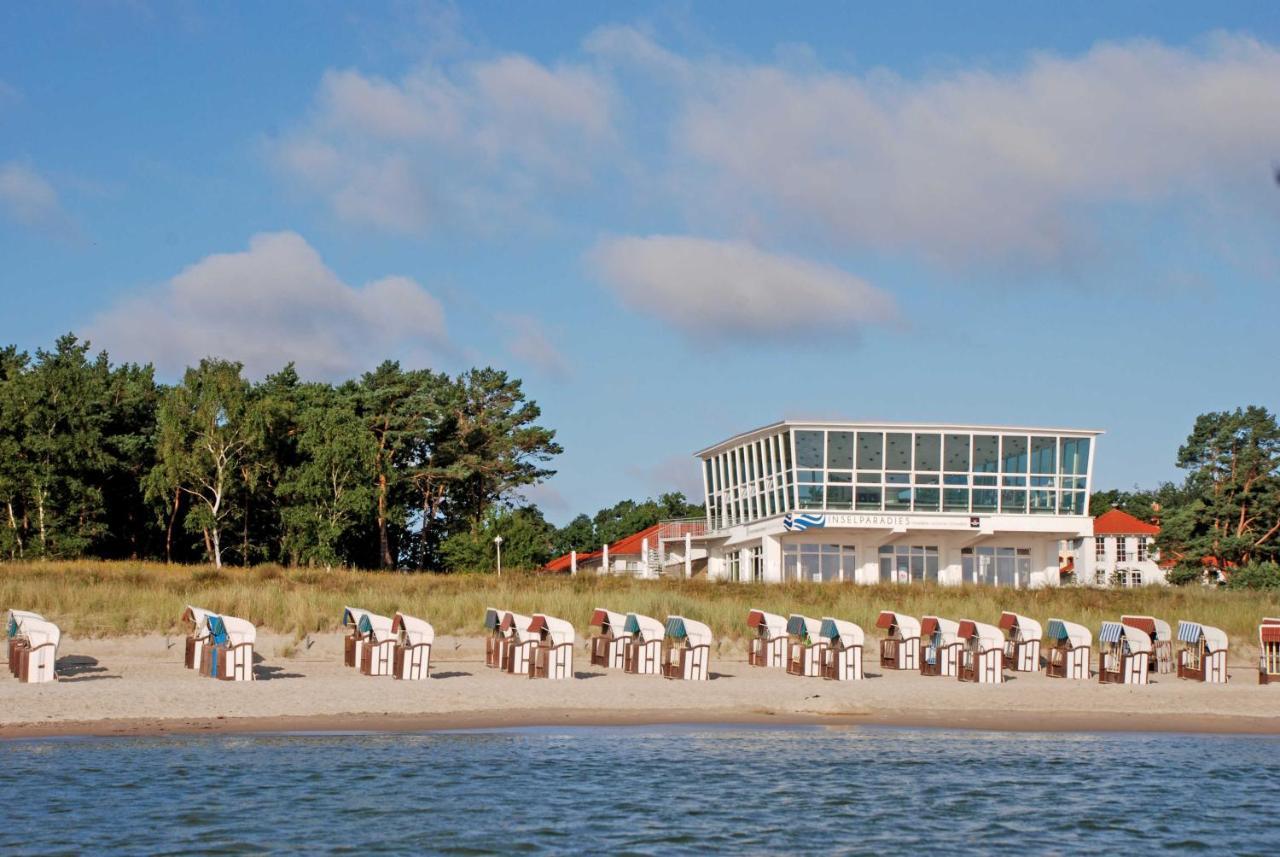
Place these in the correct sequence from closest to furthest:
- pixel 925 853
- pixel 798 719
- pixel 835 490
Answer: pixel 925 853 < pixel 798 719 < pixel 835 490

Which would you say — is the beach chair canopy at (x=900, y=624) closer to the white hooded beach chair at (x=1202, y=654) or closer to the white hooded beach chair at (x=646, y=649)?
the white hooded beach chair at (x=646, y=649)

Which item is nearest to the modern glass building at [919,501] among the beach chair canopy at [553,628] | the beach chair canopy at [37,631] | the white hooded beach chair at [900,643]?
the white hooded beach chair at [900,643]

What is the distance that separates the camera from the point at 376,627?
2464 cm

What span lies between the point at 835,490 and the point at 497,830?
130 ft

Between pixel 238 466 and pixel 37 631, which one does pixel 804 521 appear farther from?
pixel 37 631

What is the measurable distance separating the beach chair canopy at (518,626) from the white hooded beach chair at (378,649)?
8.14 feet

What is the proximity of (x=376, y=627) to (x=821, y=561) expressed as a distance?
3218 cm

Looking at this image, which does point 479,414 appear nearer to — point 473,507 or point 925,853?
point 473,507

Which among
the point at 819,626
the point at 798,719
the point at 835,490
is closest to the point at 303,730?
the point at 798,719

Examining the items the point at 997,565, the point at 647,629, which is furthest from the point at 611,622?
the point at 997,565

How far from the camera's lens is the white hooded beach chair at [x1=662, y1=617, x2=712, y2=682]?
83.8ft

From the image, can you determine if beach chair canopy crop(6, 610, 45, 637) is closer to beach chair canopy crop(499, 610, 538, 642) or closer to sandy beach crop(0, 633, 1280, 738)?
sandy beach crop(0, 633, 1280, 738)

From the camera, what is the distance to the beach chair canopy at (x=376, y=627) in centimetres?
2461

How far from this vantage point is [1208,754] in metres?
19.8
